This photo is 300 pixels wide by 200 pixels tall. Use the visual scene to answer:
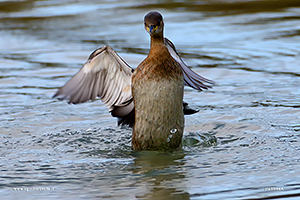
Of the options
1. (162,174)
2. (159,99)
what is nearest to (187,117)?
(159,99)

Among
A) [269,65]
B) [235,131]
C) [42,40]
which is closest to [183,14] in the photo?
[42,40]

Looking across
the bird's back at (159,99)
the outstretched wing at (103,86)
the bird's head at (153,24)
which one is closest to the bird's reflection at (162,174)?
the bird's back at (159,99)

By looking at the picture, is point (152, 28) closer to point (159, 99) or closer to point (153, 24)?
point (153, 24)

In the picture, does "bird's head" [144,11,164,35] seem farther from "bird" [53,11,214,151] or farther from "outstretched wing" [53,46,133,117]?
"outstretched wing" [53,46,133,117]

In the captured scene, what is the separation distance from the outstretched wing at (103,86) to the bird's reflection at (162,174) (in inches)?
28.3

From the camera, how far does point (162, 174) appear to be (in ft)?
16.6

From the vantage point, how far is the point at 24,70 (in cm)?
976

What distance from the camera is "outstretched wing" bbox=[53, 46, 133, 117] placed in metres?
6.24

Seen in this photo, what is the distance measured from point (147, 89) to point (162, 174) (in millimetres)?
954

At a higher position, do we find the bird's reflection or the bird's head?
the bird's head

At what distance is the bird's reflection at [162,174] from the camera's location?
14.8ft

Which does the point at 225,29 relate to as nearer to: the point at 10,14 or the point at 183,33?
the point at 183,33

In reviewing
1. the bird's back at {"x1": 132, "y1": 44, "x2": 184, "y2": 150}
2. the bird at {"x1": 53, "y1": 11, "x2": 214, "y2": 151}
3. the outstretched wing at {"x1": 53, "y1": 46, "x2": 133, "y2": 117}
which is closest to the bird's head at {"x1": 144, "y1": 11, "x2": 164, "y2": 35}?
the bird at {"x1": 53, "y1": 11, "x2": 214, "y2": 151}

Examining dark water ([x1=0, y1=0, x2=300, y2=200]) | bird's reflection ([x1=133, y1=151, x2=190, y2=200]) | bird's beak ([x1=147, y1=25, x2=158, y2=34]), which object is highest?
bird's beak ([x1=147, y1=25, x2=158, y2=34])
